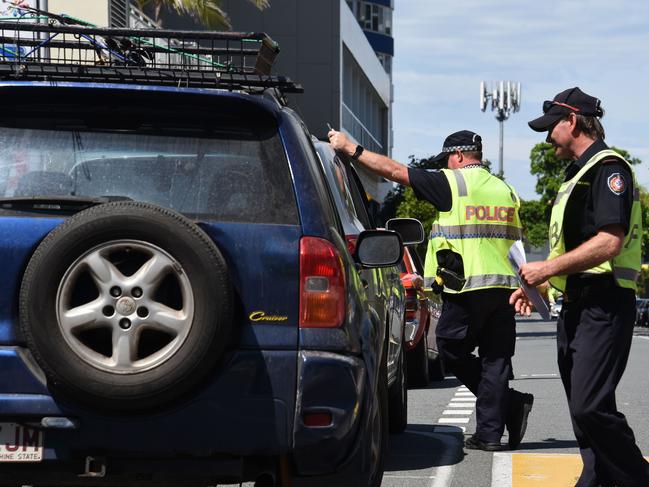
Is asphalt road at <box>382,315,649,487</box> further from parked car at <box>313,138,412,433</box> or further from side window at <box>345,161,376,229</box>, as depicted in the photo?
side window at <box>345,161,376,229</box>

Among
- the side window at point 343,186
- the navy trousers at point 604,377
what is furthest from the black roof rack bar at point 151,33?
the side window at point 343,186

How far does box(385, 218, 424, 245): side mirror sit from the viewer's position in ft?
26.5

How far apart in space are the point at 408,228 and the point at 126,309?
3.93 metres

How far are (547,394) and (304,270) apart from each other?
8897 millimetres

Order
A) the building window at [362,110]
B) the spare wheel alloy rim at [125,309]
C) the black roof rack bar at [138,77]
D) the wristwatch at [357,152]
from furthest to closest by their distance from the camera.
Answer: the building window at [362,110], the wristwatch at [357,152], the black roof rack bar at [138,77], the spare wheel alloy rim at [125,309]

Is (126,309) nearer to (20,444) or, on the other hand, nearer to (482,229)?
(20,444)

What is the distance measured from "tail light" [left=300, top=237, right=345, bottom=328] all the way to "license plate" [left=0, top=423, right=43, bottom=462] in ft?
3.16

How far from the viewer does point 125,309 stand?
14.7ft

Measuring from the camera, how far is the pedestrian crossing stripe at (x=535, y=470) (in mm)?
7340

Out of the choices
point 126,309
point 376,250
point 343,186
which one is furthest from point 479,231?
point 126,309

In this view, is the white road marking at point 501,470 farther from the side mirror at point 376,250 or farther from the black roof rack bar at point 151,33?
the black roof rack bar at point 151,33

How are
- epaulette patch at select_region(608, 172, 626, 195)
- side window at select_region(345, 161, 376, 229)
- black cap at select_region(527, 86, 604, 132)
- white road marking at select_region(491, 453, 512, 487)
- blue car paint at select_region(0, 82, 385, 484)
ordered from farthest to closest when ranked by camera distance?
side window at select_region(345, 161, 376, 229) < white road marking at select_region(491, 453, 512, 487) < black cap at select_region(527, 86, 604, 132) < epaulette patch at select_region(608, 172, 626, 195) < blue car paint at select_region(0, 82, 385, 484)

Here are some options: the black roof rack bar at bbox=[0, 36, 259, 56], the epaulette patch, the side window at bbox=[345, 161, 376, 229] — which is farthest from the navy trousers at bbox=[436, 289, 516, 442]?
the black roof rack bar at bbox=[0, 36, 259, 56]

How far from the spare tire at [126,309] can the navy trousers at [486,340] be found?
427cm
